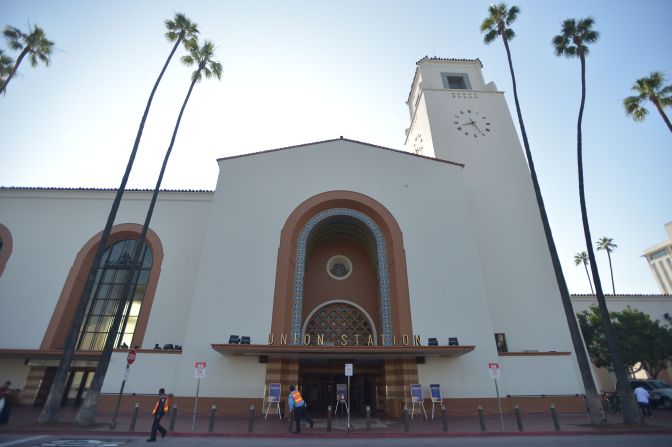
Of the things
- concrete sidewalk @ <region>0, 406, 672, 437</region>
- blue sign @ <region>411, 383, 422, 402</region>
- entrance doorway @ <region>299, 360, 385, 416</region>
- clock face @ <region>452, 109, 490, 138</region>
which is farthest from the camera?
clock face @ <region>452, 109, 490, 138</region>

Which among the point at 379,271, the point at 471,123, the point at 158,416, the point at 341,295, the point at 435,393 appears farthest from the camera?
the point at 471,123

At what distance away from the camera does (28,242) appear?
2084 centimetres

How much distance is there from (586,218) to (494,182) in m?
8.42

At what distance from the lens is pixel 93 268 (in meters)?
14.0

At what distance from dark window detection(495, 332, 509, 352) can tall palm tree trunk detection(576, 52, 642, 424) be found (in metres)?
4.87

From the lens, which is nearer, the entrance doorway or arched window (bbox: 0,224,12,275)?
the entrance doorway

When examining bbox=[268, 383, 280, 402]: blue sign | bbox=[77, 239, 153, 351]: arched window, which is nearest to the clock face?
bbox=[268, 383, 280, 402]: blue sign

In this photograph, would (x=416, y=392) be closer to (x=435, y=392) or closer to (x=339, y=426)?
(x=435, y=392)

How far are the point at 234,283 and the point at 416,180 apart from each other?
12.0 meters

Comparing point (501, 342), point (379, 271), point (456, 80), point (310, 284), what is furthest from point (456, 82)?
point (501, 342)

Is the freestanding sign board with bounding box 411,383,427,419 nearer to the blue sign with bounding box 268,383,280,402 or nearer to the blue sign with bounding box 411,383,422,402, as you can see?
the blue sign with bounding box 411,383,422,402

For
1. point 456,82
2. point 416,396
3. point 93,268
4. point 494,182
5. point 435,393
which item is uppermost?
point 456,82

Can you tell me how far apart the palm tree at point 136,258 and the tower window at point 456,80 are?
18.7 meters

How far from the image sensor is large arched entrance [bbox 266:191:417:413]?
1689 cm
